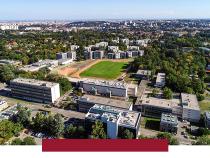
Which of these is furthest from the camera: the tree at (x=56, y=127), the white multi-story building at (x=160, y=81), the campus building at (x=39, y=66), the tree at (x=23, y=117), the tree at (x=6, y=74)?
the campus building at (x=39, y=66)

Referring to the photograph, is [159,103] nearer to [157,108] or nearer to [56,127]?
[157,108]

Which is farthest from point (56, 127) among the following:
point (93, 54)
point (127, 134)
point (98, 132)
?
point (93, 54)

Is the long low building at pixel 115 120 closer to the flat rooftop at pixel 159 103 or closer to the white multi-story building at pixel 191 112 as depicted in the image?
the flat rooftop at pixel 159 103

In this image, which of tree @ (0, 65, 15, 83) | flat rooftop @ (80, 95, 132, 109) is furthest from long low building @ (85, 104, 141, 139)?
tree @ (0, 65, 15, 83)

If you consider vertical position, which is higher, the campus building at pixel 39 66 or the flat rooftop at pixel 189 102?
the campus building at pixel 39 66

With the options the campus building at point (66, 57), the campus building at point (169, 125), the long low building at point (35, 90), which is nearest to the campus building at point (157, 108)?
the campus building at point (169, 125)

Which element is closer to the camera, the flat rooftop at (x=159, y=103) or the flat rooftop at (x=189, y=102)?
the flat rooftop at (x=189, y=102)
